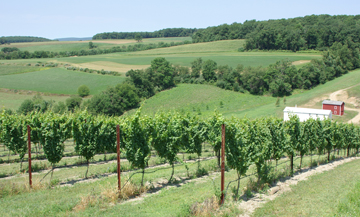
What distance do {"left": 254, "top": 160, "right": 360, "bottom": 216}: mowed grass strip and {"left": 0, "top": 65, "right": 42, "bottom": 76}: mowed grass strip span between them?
305 feet

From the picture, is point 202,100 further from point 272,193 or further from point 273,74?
point 272,193

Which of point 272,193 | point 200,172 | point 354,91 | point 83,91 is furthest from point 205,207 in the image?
point 83,91

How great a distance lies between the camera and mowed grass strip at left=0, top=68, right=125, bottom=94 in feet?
243

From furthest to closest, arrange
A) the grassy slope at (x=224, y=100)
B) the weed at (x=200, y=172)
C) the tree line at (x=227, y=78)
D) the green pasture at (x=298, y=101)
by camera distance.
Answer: the tree line at (x=227, y=78), the grassy slope at (x=224, y=100), the green pasture at (x=298, y=101), the weed at (x=200, y=172)

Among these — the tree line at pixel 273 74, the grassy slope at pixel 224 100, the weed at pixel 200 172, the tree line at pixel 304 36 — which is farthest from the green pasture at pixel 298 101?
the tree line at pixel 304 36

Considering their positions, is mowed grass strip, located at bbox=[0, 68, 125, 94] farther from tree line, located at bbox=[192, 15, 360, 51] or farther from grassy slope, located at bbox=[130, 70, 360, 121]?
tree line, located at bbox=[192, 15, 360, 51]

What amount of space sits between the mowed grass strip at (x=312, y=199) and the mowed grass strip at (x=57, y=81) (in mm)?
69440

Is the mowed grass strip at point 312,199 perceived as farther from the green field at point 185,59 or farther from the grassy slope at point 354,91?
the green field at point 185,59

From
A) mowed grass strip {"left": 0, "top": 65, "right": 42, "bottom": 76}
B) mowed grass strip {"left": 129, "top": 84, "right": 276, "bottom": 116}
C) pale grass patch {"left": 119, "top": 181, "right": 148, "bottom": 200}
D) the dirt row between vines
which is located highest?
mowed grass strip {"left": 0, "top": 65, "right": 42, "bottom": 76}

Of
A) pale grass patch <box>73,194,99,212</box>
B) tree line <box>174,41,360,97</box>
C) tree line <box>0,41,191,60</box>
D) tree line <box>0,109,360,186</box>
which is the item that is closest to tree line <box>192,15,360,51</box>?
tree line <box>174,41,360,97</box>

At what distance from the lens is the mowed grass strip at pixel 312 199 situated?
957 centimetres

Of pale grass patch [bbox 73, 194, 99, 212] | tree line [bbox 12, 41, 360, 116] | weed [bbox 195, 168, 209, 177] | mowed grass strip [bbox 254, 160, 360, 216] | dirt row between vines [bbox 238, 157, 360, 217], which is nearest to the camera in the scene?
mowed grass strip [bbox 254, 160, 360, 216]

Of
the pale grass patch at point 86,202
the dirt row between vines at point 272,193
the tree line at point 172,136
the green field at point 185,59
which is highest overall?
the green field at point 185,59

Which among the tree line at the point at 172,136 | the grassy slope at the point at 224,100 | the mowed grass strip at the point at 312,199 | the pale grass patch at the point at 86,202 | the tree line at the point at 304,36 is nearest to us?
the mowed grass strip at the point at 312,199
